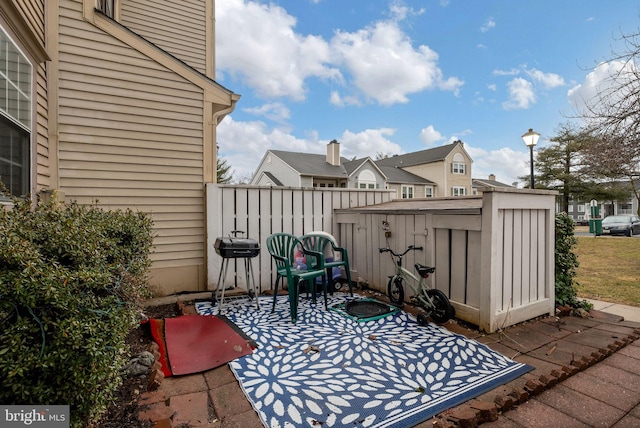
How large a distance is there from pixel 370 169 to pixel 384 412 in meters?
21.2

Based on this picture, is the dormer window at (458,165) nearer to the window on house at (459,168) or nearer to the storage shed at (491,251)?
the window on house at (459,168)

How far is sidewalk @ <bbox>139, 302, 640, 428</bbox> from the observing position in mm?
1824

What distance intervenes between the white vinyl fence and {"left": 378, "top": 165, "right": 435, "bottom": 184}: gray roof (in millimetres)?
19222

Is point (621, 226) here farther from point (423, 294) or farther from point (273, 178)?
point (273, 178)

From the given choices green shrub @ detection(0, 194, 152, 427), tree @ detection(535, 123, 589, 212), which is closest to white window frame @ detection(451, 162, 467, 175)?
tree @ detection(535, 123, 589, 212)

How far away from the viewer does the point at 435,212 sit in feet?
11.9

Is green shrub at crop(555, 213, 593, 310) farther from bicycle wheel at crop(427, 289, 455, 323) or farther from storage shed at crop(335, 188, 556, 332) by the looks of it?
bicycle wheel at crop(427, 289, 455, 323)

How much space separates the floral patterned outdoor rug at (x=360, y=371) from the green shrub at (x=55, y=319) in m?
1.02

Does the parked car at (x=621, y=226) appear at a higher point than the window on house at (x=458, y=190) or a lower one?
lower

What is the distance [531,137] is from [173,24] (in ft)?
29.0

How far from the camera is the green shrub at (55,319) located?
3.74 ft

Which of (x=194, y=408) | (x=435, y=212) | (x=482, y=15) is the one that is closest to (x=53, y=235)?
(x=194, y=408)

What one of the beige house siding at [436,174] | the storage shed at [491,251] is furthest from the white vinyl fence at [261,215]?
the beige house siding at [436,174]

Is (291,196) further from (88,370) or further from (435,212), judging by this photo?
(88,370)
